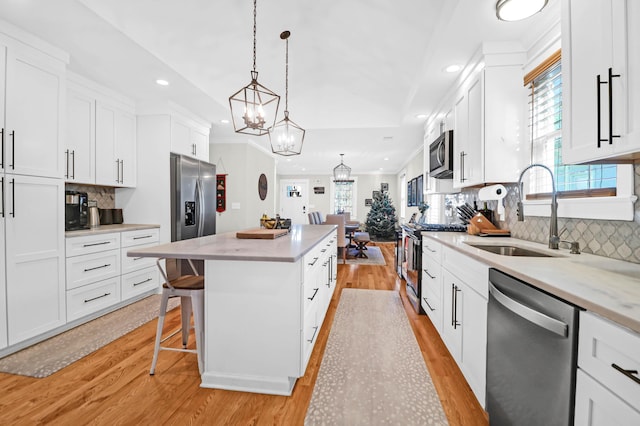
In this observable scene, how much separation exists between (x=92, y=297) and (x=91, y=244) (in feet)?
1.70

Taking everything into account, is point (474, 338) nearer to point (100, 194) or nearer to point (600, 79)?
point (600, 79)

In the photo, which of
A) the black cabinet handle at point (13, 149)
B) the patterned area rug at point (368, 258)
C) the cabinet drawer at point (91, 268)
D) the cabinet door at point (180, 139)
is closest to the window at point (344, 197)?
the patterned area rug at point (368, 258)

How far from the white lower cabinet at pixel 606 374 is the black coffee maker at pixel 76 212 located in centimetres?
379

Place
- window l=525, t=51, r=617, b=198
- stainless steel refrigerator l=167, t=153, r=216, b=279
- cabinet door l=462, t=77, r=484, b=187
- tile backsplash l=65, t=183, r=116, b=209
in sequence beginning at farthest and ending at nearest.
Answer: stainless steel refrigerator l=167, t=153, r=216, b=279
tile backsplash l=65, t=183, r=116, b=209
cabinet door l=462, t=77, r=484, b=187
window l=525, t=51, r=617, b=198

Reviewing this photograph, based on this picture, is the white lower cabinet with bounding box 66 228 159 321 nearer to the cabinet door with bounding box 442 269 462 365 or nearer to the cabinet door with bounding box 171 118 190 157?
the cabinet door with bounding box 171 118 190 157

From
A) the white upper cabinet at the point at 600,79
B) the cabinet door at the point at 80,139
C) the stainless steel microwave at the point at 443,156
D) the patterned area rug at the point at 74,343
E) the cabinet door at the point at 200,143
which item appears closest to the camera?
the white upper cabinet at the point at 600,79

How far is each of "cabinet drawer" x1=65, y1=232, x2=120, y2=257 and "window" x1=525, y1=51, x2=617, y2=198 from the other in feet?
12.8

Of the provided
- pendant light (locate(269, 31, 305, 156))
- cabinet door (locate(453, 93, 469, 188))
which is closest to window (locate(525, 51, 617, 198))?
cabinet door (locate(453, 93, 469, 188))

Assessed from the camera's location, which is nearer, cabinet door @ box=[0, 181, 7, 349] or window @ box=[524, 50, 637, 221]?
window @ box=[524, 50, 637, 221]

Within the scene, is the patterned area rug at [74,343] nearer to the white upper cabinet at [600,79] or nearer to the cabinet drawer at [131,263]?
the cabinet drawer at [131,263]

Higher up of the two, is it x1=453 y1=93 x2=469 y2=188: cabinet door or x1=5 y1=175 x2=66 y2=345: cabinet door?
x1=453 y1=93 x2=469 y2=188: cabinet door

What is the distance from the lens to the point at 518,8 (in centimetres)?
160

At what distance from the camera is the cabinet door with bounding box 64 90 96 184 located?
281 centimetres

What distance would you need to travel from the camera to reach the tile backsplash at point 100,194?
3.20 metres
